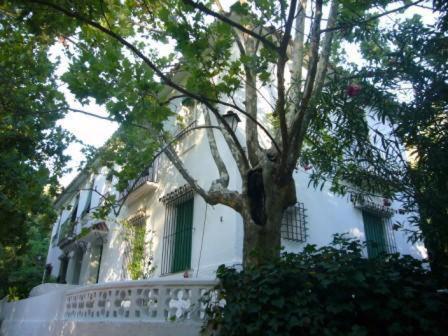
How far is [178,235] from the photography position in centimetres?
952

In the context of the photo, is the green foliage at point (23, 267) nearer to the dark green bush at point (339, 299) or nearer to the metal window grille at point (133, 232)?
the metal window grille at point (133, 232)

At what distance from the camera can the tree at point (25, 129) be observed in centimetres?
905

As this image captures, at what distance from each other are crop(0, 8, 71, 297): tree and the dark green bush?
22.1 feet

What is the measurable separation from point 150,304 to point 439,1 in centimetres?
489

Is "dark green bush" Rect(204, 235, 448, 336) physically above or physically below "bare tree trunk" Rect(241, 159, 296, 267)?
below

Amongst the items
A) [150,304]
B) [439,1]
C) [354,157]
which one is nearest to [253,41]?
[354,157]

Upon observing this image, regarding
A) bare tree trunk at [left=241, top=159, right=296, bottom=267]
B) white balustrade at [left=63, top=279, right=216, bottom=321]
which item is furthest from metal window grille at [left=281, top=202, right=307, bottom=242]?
white balustrade at [left=63, top=279, right=216, bottom=321]

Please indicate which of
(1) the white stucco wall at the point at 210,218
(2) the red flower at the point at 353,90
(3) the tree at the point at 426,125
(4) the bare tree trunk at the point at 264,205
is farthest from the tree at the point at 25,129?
(3) the tree at the point at 426,125

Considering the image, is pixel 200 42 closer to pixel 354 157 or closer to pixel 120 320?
pixel 354 157

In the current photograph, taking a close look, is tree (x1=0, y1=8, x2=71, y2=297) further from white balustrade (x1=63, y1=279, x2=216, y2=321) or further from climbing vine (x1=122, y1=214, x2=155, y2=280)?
white balustrade (x1=63, y1=279, x2=216, y2=321)

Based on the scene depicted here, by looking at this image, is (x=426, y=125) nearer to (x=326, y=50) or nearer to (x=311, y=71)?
(x=311, y=71)

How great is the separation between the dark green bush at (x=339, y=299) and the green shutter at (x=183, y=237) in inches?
195

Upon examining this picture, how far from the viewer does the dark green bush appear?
10.8 ft

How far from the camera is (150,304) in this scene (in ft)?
17.9
